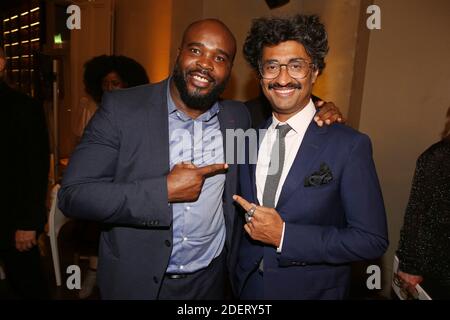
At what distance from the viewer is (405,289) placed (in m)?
1.90

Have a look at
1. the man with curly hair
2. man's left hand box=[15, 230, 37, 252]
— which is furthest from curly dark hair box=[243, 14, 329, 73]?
man's left hand box=[15, 230, 37, 252]

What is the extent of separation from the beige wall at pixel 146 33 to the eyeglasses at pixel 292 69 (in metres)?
2.47

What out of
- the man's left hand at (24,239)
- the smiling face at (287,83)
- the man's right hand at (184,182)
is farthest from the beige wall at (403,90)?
the man's left hand at (24,239)

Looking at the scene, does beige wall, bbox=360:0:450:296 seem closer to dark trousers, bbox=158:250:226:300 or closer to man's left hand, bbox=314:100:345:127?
man's left hand, bbox=314:100:345:127

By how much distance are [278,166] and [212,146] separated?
34 centimetres

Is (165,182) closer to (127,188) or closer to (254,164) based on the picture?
(127,188)

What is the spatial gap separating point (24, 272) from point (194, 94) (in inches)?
71.7

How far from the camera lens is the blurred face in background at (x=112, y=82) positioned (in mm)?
3314

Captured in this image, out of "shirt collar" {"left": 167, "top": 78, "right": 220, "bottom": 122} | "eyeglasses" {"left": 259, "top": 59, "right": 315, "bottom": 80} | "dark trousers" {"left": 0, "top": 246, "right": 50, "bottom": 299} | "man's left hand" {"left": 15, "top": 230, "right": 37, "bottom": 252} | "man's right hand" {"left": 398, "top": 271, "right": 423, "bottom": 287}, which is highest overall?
"eyeglasses" {"left": 259, "top": 59, "right": 315, "bottom": 80}

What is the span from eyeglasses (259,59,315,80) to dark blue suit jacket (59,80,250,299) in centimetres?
49

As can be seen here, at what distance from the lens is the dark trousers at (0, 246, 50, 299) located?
2.41m

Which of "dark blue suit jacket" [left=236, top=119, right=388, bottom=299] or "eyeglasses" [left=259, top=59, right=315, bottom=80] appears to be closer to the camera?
"dark blue suit jacket" [left=236, top=119, right=388, bottom=299]

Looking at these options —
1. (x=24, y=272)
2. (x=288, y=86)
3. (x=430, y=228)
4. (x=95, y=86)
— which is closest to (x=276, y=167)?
(x=288, y=86)

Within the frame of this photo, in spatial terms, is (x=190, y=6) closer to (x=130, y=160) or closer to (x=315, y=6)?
(x=315, y=6)
